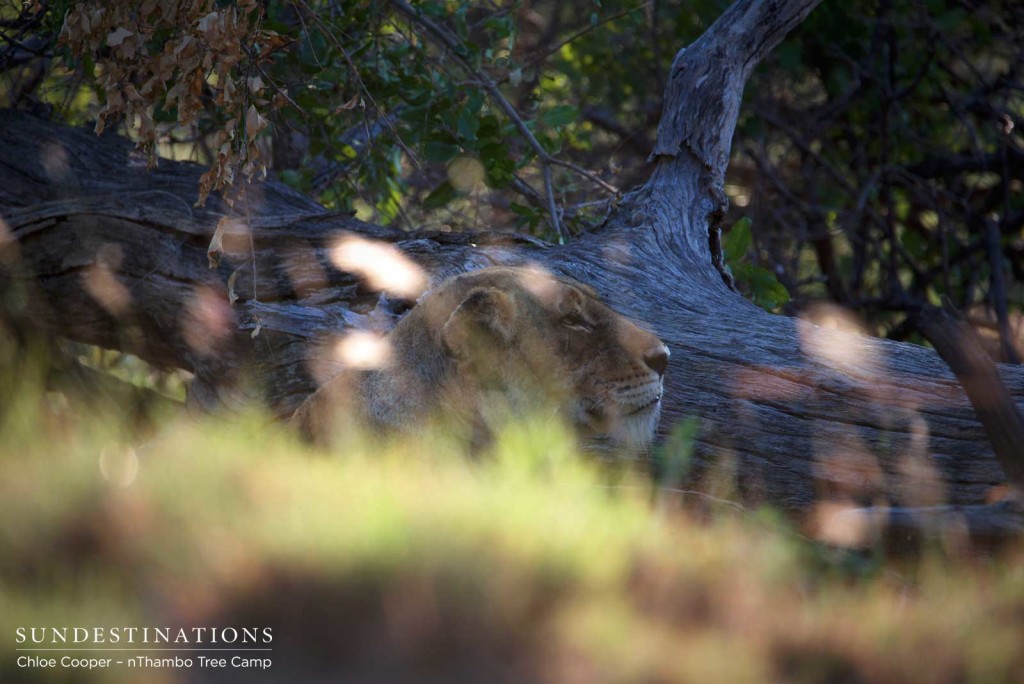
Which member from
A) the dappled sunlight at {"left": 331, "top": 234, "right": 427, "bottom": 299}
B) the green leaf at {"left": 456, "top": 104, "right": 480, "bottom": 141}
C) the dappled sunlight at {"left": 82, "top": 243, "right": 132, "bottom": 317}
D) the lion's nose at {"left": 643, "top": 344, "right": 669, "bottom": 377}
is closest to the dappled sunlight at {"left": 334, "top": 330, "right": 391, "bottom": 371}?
the dappled sunlight at {"left": 331, "top": 234, "right": 427, "bottom": 299}

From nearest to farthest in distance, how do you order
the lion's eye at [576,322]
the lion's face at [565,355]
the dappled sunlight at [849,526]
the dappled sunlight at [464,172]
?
1. the dappled sunlight at [849,526]
2. the lion's face at [565,355]
3. the lion's eye at [576,322]
4. the dappled sunlight at [464,172]

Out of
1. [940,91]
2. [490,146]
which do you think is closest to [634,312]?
[490,146]

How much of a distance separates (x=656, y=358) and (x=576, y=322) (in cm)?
28

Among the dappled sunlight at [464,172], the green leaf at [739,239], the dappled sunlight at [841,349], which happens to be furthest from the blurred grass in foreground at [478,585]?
the dappled sunlight at [464,172]

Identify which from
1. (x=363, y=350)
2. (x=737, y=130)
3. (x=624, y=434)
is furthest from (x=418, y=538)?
(x=737, y=130)

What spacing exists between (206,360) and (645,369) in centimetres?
222

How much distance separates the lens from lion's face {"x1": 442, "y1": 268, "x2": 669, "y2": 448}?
10.5 feet

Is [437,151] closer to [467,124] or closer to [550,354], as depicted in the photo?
[467,124]

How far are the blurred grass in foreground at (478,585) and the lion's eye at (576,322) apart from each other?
527 mm

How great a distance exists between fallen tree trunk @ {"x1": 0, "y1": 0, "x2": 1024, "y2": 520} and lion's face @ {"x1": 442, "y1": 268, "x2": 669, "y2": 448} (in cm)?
40

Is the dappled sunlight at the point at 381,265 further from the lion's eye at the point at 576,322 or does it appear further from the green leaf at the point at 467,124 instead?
the lion's eye at the point at 576,322

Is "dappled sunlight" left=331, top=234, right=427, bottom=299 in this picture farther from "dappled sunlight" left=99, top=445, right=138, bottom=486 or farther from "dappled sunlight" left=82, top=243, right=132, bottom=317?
"dappled sunlight" left=99, top=445, right=138, bottom=486

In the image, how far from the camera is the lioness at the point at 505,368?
3.16m

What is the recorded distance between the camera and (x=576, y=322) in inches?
131
